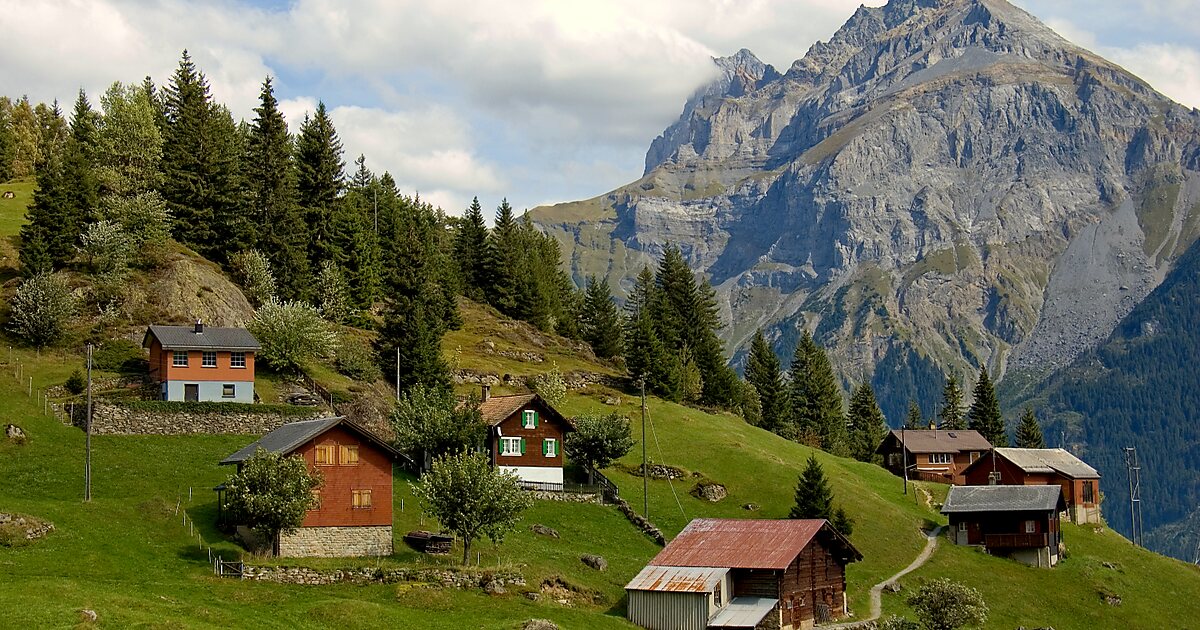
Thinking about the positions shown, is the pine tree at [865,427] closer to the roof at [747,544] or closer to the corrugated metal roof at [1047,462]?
the corrugated metal roof at [1047,462]

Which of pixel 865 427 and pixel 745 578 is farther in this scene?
pixel 865 427

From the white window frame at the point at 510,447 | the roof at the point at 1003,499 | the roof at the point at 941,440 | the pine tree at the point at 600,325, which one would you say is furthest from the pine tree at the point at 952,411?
the white window frame at the point at 510,447

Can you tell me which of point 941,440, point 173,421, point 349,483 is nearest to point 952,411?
point 941,440

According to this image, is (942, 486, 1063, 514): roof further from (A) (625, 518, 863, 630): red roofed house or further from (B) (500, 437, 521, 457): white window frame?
(B) (500, 437, 521, 457): white window frame

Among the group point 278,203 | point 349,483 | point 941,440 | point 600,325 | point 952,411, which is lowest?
point 349,483

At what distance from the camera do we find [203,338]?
97062 millimetres

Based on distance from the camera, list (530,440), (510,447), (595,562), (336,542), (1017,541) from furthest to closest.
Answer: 1. (1017,541)
2. (530,440)
3. (510,447)
4. (595,562)
5. (336,542)

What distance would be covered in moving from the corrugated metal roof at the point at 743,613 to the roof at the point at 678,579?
185 cm

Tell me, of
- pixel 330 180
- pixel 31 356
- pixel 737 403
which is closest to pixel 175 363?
pixel 31 356

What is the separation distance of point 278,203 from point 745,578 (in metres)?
71.7

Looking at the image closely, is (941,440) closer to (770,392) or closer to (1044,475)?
(1044,475)

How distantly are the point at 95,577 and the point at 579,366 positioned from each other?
284 feet

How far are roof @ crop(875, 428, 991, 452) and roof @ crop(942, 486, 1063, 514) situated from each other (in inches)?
1305

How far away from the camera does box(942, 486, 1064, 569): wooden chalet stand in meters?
102
